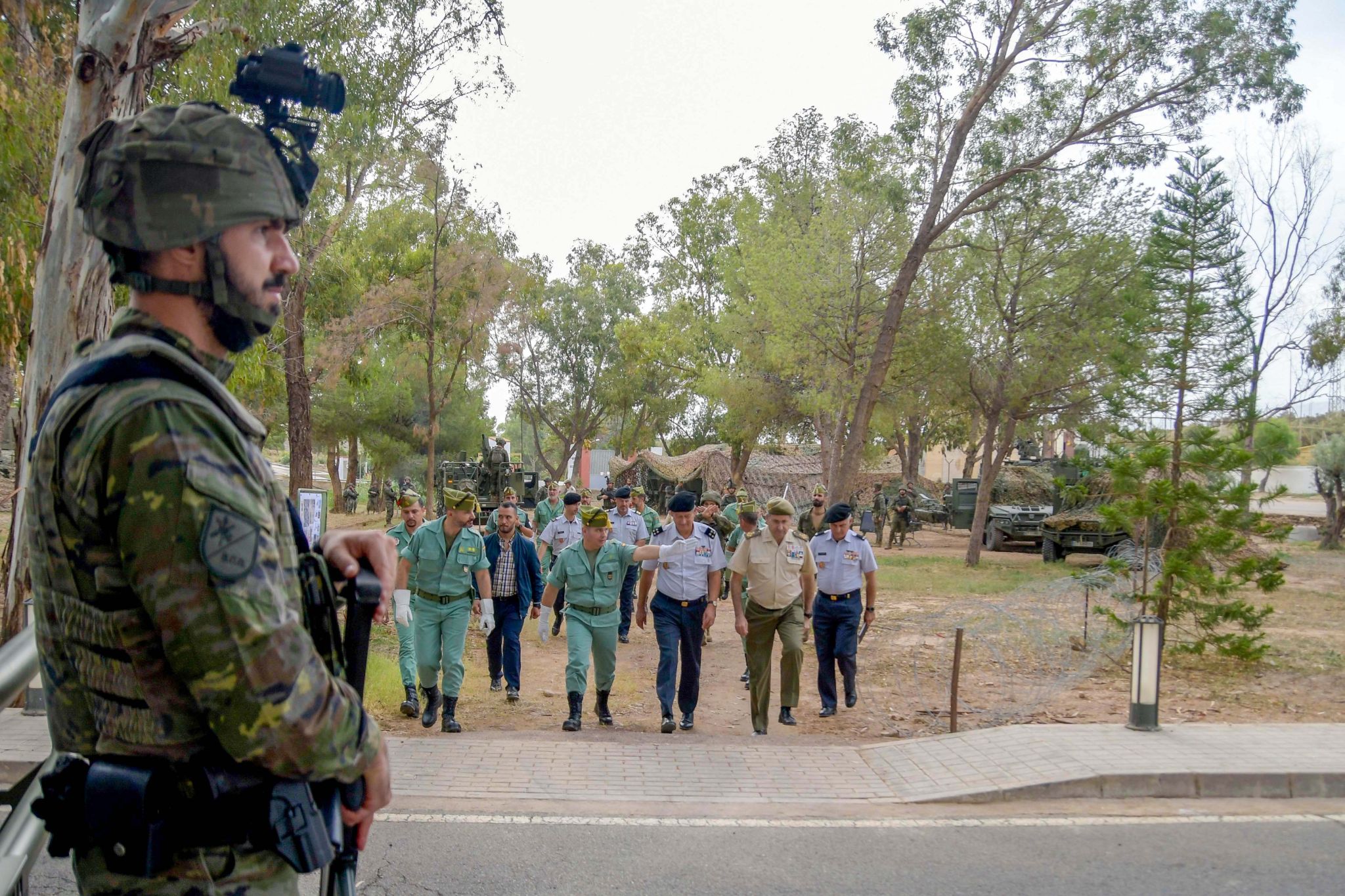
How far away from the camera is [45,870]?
4.97m

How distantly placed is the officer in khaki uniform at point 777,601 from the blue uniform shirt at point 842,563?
1.71ft

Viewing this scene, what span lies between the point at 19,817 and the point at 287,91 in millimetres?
1431

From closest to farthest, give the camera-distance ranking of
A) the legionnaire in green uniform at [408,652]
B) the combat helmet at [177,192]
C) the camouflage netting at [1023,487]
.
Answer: the combat helmet at [177,192] → the legionnaire in green uniform at [408,652] → the camouflage netting at [1023,487]

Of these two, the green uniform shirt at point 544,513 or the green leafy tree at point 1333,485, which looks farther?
the green leafy tree at point 1333,485

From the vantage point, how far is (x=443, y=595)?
8.98 metres

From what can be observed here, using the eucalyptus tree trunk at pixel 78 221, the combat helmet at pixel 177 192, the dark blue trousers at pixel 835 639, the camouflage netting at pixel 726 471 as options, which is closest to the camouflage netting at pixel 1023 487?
the camouflage netting at pixel 726 471

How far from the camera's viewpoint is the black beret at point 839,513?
10.1 m

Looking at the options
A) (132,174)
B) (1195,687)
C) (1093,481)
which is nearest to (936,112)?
(1093,481)

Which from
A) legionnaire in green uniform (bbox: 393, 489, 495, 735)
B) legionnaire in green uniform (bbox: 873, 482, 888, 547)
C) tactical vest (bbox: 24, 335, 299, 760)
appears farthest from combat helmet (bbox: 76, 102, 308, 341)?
legionnaire in green uniform (bbox: 873, 482, 888, 547)

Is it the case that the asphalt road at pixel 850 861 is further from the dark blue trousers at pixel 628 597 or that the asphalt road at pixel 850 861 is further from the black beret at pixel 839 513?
the dark blue trousers at pixel 628 597

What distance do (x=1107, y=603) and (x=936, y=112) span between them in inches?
354

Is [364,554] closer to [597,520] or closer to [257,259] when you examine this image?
[257,259]

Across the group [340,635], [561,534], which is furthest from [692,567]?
[340,635]

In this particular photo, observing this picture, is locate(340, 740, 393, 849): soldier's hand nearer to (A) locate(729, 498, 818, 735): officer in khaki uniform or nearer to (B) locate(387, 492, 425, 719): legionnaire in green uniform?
(B) locate(387, 492, 425, 719): legionnaire in green uniform
